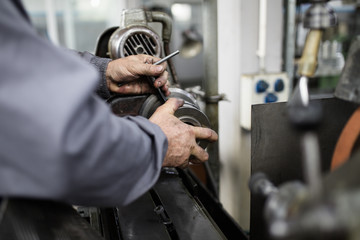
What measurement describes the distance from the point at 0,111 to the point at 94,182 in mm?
172

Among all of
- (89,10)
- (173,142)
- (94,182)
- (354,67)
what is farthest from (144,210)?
(89,10)

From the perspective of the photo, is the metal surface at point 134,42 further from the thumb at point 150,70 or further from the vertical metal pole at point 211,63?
the vertical metal pole at point 211,63

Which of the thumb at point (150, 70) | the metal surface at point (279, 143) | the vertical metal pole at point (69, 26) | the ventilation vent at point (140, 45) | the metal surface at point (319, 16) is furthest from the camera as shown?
the vertical metal pole at point (69, 26)

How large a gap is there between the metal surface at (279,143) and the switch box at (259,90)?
0.63m

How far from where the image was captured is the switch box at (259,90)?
1345mm

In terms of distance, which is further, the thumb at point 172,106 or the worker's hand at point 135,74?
the worker's hand at point 135,74

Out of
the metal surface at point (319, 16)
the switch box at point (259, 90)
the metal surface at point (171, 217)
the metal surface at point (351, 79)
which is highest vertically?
the metal surface at point (319, 16)

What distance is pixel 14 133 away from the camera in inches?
17.9

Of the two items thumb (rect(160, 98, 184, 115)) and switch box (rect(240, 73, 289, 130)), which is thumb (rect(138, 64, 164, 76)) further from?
switch box (rect(240, 73, 289, 130))

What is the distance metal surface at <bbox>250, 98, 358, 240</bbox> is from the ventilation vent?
19.2 inches

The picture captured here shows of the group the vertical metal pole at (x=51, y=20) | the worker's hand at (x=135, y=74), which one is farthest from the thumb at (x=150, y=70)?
the vertical metal pole at (x=51, y=20)

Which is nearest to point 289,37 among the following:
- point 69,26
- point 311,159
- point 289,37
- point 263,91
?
point 289,37

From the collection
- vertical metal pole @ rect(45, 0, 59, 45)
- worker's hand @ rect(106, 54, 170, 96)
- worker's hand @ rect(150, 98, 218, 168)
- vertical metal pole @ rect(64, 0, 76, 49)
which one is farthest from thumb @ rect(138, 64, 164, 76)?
vertical metal pole @ rect(64, 0, 76, 49)

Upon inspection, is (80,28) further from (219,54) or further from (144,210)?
(144,210)
